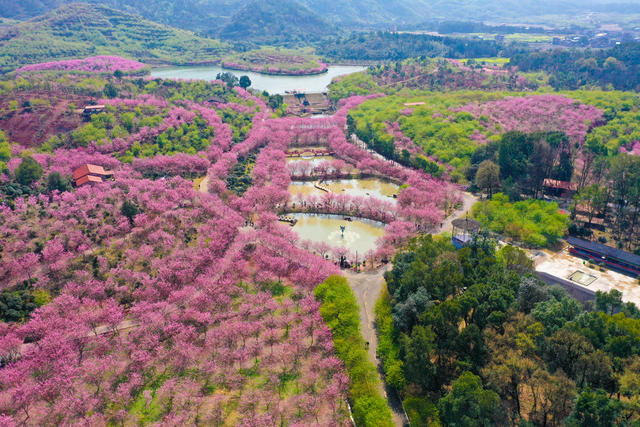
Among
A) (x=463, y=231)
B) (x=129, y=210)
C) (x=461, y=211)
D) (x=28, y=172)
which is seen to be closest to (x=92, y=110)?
(x=28, y=172)

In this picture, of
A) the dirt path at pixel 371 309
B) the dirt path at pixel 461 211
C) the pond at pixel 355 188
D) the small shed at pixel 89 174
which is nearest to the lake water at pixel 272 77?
the pond at pixel 355 188

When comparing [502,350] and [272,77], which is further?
[272,77]

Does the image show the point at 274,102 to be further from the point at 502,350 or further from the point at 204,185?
the point at 502,350

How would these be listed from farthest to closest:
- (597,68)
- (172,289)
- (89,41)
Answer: (89,41) < (597,68) < (172,289)

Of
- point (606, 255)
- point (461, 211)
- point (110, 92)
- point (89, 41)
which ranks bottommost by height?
point (461, 211)

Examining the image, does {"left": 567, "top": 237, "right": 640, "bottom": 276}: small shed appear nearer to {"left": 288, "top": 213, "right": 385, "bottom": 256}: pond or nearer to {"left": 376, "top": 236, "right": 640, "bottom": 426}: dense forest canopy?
{"left": 376, "top": 236, "right": 640, "bottom": 426}: dense forest canopy

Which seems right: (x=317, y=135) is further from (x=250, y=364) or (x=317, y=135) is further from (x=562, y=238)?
(x=250, y=364)

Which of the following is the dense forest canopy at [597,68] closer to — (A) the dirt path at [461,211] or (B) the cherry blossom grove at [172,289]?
(A) the dirt path at [461,211]
